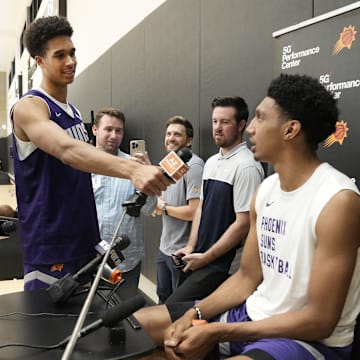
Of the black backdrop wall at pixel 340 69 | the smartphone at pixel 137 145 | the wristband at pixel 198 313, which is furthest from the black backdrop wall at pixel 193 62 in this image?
the wristband at pixel 198 313

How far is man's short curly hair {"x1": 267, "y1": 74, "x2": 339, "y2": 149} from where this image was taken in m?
1.67

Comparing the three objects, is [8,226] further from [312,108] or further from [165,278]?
[165,278]

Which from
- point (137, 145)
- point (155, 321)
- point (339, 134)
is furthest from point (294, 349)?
point (137, 145)

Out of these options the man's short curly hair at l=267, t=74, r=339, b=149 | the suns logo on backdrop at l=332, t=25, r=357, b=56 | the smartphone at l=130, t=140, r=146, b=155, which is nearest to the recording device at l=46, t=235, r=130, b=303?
the man's short curly hair at l=267, t=74, r=339, b=149

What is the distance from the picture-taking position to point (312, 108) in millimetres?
1669

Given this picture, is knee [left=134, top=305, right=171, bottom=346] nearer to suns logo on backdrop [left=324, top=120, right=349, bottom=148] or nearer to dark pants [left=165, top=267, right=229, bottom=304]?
dark pants [left=165, top=267, right=229, bottom=304]

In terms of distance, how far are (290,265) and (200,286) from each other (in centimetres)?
97

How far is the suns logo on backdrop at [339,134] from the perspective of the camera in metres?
1.73

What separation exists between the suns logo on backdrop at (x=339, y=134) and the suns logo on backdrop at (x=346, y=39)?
27cm

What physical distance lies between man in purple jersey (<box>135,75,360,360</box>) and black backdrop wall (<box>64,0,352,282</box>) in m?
0.62

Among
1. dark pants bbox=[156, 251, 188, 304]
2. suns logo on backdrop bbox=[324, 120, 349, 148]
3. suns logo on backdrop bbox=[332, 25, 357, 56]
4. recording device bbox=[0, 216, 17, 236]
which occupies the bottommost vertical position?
dark pants bbox=[156, 251, 188, 304]

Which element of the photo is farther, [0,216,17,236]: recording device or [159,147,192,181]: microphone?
[0,216,17,236]: recording device

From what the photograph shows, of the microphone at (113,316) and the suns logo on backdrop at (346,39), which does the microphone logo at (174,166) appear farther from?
the suns logo on backdrop at (346,39)

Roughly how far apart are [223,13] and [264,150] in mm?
1485
